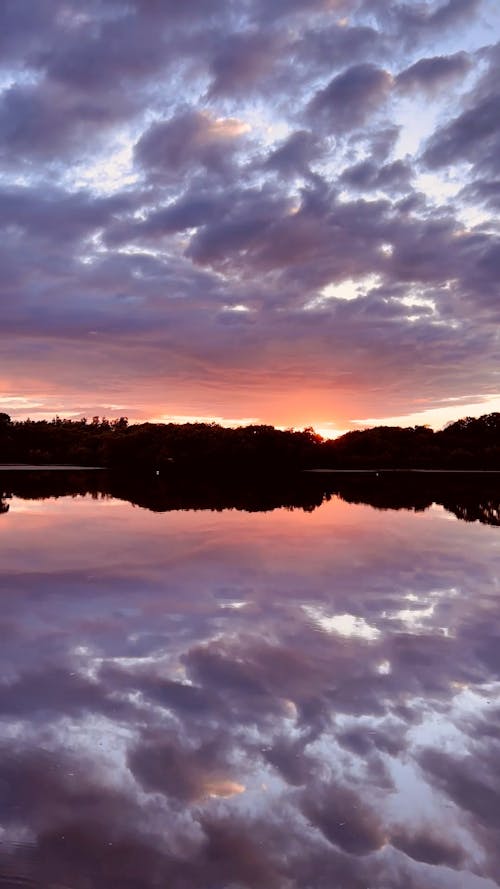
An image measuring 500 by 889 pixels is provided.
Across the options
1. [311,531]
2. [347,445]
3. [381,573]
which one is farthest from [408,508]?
[347,445]

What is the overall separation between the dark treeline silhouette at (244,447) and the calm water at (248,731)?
61568 millimetres

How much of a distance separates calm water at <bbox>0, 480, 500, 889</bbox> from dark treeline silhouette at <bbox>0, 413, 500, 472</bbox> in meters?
61.6

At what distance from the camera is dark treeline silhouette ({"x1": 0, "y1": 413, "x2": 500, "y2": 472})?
75.9 metres

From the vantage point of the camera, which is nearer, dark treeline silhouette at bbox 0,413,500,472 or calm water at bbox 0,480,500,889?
calm water at bbox 0,480,500,889

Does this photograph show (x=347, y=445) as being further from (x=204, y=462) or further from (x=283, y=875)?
(x=283, y=875)

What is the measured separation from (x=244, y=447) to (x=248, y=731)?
7022 centimetres

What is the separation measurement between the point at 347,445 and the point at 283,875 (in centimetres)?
8658

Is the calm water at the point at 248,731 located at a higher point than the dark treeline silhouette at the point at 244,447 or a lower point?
lower

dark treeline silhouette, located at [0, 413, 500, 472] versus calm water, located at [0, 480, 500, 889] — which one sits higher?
dark treeline silhouette, located at [0, 413, 500, 472]

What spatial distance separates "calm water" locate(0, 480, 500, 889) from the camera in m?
4.44

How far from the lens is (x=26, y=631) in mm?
9422

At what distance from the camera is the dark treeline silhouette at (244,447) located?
75.9m

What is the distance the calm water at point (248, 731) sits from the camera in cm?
444

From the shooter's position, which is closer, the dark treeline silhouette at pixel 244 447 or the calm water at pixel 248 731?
the calm water at pixel 248 731
